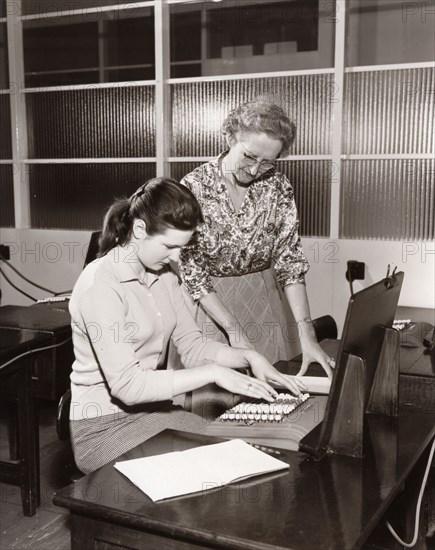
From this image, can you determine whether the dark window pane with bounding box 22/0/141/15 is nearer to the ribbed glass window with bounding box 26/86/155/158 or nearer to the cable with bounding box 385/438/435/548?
the ribbed glass window with bounding box 26/86/155/158

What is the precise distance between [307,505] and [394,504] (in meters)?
0.74

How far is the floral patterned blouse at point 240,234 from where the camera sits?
2266mm

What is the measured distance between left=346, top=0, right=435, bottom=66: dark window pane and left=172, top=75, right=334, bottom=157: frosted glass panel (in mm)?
269

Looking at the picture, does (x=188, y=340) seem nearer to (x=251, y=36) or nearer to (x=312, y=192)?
(x=312, y=192)

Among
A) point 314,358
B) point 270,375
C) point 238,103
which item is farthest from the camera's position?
point 238,103

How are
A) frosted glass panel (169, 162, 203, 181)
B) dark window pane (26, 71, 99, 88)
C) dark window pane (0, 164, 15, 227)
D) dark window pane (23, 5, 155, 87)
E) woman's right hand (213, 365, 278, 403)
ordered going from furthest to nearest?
dark window pane (0, 164, 15, 227), dark window pane (26, 71, 99, 88), dark window pane (23, 5, 155, 87), frosted glass panel (169, 162, 203, 181), woman's right hand (213, 365, 278, 403)

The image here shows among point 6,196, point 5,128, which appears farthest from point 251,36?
point 6,196

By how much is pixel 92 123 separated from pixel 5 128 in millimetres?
699

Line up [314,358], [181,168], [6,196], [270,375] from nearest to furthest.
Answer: [270,375] < [314,358] < [181,168] < [6,196]

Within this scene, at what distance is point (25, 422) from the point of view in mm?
2516

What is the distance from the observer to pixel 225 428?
58.0 inches

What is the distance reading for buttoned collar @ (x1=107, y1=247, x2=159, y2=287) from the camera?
1.76 metres

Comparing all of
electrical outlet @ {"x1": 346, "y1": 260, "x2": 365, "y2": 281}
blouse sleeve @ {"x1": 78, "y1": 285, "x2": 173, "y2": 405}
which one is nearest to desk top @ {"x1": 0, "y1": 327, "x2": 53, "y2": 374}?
blouse sleeve @ {"x1": 78, "y1": 285, "x2": 173, "y2": 405}

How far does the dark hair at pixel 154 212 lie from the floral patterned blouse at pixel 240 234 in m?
0.46
